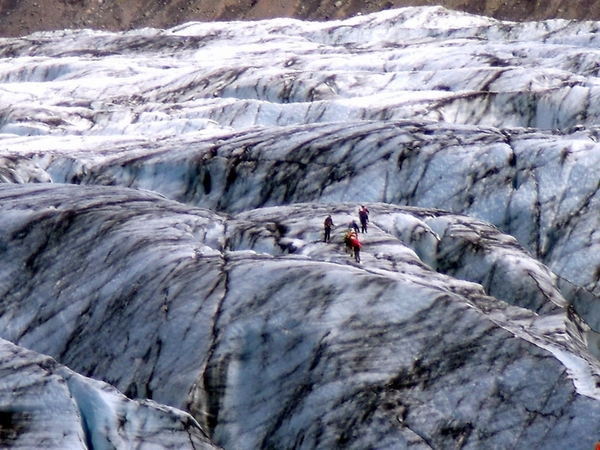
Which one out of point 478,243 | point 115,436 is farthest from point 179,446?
point 478,243

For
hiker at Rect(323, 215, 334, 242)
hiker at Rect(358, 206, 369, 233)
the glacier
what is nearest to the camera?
the glacier

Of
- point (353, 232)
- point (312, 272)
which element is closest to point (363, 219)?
point (353, 232)

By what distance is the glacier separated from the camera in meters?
14.4

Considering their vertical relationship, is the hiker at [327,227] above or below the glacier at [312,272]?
above

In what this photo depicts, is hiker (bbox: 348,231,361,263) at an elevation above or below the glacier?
above

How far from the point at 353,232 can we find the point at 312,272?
6.98 feet

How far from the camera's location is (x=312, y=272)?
652 inches

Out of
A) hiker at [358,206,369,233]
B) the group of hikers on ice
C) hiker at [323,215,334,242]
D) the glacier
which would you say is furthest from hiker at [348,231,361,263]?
hiker at [358,206,369,233]

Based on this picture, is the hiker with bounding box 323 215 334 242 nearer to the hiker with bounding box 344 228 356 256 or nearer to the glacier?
the glacier

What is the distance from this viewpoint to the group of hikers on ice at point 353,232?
18.0m

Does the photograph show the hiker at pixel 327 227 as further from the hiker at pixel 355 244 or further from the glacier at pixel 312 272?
the hiker at pixel 355 244

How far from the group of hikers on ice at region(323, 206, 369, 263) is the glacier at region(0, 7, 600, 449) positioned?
231 millimetres

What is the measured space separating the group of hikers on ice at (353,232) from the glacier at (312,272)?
231mm

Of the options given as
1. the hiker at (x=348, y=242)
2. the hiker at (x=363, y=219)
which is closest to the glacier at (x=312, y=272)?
the hiker at (x=363, y=219)
